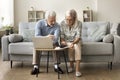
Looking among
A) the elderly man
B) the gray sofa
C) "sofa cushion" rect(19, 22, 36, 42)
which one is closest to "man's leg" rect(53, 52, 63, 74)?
the elderly man

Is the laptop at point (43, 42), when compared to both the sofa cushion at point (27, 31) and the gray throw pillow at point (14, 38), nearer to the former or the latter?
the gray throw pillow at point (14, 38)

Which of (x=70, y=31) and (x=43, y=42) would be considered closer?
(x=43, y=42)

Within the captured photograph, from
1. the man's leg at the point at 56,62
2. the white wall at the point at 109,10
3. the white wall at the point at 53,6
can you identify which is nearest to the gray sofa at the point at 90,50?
the man's leg at the point at 56,62

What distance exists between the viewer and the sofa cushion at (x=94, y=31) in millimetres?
4879

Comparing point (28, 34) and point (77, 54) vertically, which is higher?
point (28, 34)

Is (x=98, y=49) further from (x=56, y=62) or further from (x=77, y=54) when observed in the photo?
(x=56, y=62)

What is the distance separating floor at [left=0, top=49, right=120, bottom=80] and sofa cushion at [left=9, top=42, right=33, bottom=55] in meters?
0.30

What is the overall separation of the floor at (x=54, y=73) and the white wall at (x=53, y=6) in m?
3.09

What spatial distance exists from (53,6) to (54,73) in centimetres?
397

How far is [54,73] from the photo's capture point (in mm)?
4223

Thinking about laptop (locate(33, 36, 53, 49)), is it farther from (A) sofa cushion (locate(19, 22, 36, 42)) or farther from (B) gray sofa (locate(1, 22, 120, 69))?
(A) sofa cushion (locate(19, 22, 36, 42))

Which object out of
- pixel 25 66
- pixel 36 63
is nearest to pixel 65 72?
pixel 36 63

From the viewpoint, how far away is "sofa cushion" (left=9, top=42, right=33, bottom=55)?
4.52 m

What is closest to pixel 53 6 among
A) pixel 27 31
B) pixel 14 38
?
pixel 27 31
